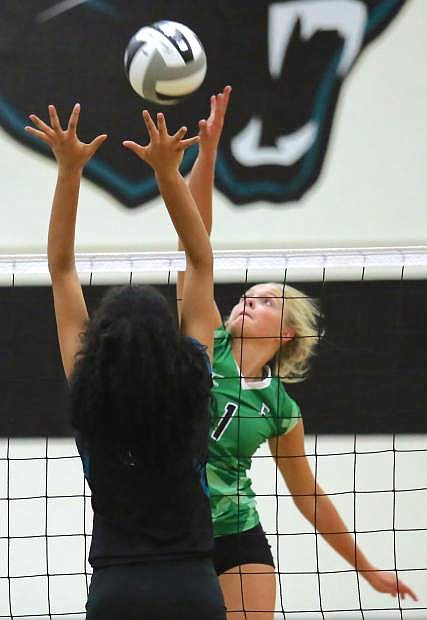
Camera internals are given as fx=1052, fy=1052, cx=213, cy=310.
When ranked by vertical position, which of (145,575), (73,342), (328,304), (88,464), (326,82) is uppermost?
(326,82)

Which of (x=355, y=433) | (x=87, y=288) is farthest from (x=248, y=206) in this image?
(x=355, y=433)

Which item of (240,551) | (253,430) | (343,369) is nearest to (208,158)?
(253,430)

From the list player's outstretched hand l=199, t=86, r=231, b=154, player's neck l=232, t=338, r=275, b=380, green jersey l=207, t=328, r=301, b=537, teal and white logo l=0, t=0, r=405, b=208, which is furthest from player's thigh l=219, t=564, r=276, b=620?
teal and white logo l=0, t=0, r=405, b=208

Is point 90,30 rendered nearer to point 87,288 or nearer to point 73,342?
point 87,288

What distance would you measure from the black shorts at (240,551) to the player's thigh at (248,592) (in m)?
0.02

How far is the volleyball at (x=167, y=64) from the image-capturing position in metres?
3.01

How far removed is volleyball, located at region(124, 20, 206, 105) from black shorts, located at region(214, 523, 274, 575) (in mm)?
1284

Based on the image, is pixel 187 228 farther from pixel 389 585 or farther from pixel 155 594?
pixel 389 585

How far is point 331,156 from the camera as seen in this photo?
15.9 feet

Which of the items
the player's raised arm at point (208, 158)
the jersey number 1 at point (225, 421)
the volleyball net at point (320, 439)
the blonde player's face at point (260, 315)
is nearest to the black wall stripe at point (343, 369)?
the volleyball net at point (320, 439)

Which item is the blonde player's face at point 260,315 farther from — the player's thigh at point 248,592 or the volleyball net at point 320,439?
the volleyball net at point 320,439

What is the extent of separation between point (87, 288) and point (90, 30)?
3.95 ft

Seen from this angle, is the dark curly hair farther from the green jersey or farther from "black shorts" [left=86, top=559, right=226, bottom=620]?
the green jersey

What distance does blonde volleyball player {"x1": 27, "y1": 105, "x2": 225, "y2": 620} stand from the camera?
5.49ft
